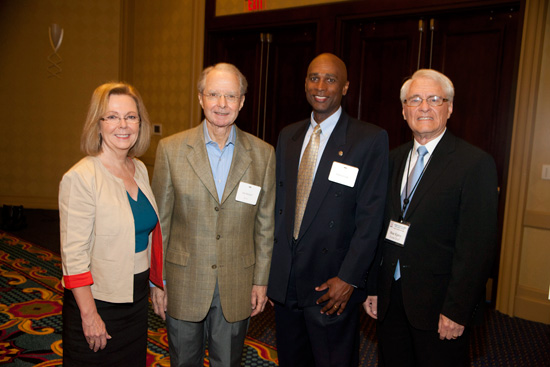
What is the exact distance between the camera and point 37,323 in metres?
3.30

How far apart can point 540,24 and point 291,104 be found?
2620mm

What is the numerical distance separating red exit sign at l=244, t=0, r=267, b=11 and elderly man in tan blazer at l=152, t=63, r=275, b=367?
356 cm

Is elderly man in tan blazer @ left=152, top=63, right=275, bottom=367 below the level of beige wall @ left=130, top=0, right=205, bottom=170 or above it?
below

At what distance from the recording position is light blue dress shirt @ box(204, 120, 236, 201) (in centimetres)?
199

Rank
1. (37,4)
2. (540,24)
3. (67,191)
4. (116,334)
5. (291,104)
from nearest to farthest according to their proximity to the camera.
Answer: (67,191) < (116,334) < (540,24) < (291,104) < (37,4)

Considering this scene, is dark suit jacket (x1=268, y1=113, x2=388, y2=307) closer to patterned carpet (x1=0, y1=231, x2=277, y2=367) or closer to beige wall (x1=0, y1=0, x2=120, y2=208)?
patterned carpet (x1=0, y1=231, x2=277, y2=367)

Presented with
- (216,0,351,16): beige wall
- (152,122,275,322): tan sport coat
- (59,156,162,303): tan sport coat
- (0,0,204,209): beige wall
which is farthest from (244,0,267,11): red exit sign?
(59,156,162,303): tan sport coat

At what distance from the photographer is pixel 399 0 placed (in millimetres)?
4289

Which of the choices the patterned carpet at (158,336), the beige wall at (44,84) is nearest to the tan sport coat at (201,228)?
the patterned carpet at (158,336)

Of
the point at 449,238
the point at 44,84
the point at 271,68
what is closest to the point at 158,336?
the point at 449,238

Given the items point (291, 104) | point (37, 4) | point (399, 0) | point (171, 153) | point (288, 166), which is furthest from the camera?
point (37, 4)

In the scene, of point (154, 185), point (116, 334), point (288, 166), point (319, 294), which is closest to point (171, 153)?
point (154, 185)

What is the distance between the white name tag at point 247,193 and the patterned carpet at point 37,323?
4.62ft

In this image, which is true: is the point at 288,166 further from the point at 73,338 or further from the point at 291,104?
the point at 291,104
